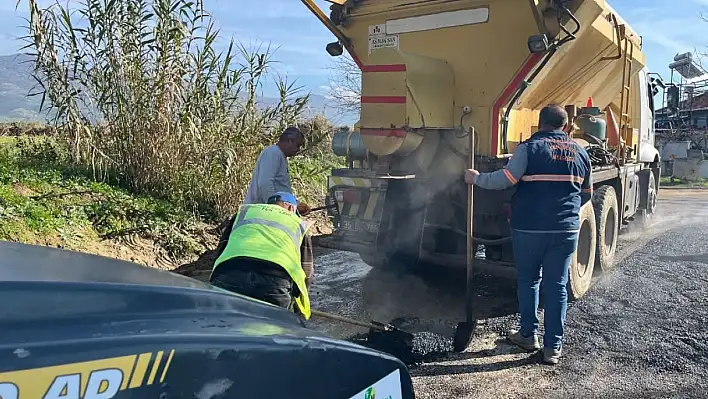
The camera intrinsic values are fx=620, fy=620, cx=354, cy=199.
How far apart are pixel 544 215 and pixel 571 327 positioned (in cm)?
114

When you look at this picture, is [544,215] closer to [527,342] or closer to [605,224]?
[527,342]

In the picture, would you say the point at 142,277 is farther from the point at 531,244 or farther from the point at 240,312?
the point at 531,244

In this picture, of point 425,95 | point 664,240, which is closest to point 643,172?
point 664,240

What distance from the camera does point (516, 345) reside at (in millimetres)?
4516

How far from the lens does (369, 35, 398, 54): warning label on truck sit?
6.13 m

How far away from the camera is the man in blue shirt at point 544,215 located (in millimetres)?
4383

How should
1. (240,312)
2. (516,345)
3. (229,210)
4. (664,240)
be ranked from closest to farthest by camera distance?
1. (240,312)
2. (516,345)
3. (229,210)
4. (664,240)

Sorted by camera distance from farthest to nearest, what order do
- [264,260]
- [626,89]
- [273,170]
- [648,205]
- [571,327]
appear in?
[648,205] → [626,89] → [273,170] → [571,327] → [264,260]

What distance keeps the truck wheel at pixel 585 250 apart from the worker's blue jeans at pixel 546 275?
1.43m

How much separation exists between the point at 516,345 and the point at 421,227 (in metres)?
1.52

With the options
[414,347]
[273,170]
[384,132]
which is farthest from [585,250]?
[273,170]

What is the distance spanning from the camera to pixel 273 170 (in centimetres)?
542

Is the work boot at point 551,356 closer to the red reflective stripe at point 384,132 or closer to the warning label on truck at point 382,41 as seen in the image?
the red reflective stripe at point 384,132

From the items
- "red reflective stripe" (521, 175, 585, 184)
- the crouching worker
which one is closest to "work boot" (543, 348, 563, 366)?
"red reflective stripe" (521, 175, 585, 184)
